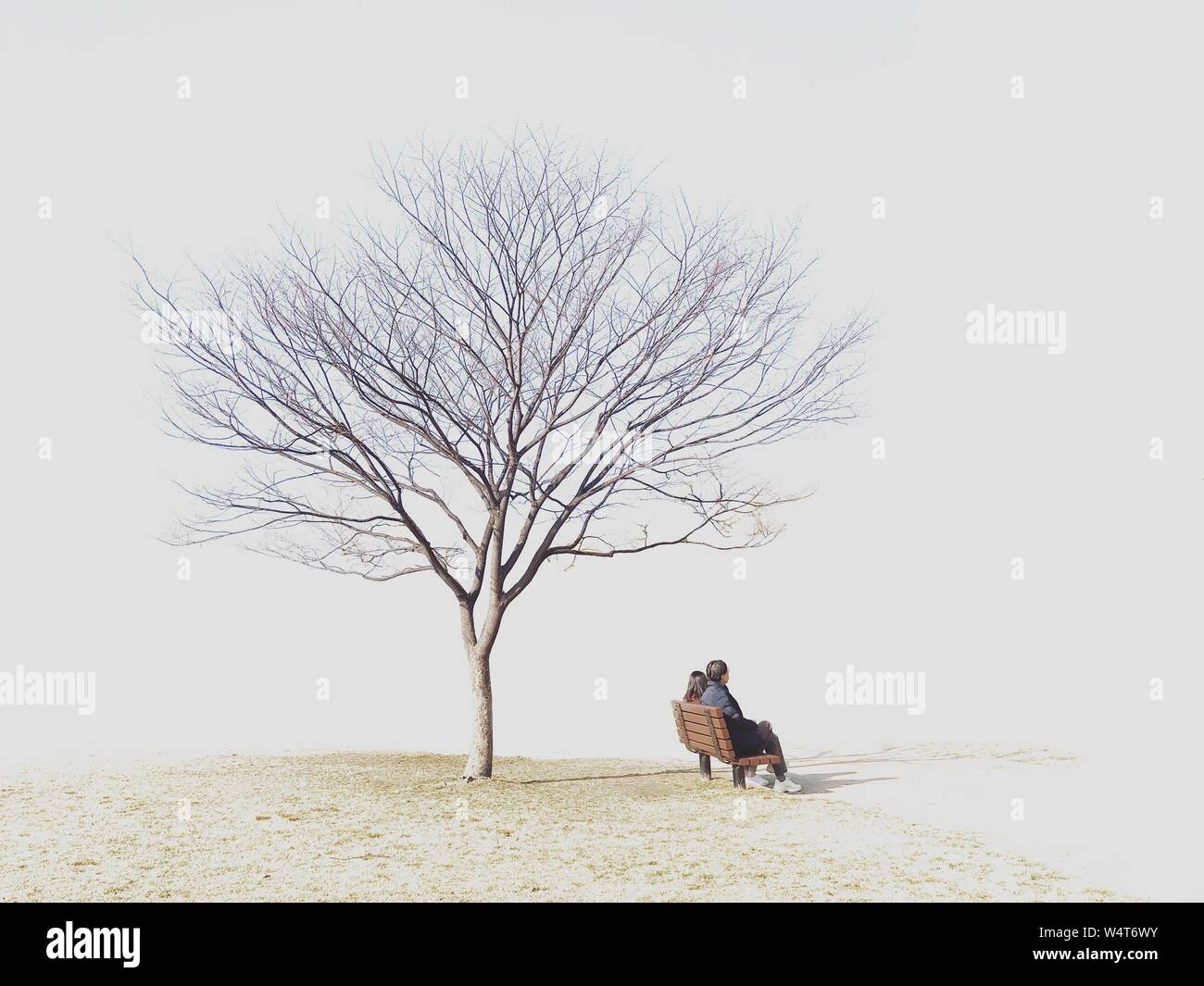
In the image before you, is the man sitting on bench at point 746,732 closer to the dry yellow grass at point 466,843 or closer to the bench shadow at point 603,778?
the dry yellow grass at point 466,843

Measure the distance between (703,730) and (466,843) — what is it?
3.76m

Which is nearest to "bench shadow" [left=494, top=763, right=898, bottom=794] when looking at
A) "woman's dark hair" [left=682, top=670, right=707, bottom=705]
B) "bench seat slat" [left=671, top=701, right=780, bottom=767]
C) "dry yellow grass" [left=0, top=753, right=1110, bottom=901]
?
"dry yellow grass" [left=0, top=753, right=1110, bottom=901]

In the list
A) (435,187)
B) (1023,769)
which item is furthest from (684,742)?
(435,187)

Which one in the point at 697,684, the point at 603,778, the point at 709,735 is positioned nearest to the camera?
the point at 709,735

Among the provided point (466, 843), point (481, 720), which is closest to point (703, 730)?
point (481, 720)

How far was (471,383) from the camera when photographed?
13.0 metres

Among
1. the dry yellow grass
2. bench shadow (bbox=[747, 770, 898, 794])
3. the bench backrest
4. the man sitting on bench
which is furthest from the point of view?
bench shadow (bbox=[747, 770, 898, 794])

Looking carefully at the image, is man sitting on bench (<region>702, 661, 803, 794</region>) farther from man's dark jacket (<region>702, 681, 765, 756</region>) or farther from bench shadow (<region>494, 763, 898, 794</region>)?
bench shadow (<region>494, 763, 898, 794</region>)

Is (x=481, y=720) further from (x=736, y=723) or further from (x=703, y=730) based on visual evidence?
(x=736, y=723)

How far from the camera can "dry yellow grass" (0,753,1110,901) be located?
7.64 m

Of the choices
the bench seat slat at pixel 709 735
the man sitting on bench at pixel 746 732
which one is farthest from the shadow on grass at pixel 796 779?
the bench seat slat at pixel 709 735

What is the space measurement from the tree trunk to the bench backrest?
228 centimetres

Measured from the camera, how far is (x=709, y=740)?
12055mm
